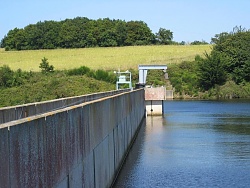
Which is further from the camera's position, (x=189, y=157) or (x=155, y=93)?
(x=155, y=93)

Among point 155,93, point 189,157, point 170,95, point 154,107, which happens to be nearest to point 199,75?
point 170,95

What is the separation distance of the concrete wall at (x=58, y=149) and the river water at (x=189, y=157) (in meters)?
3.60

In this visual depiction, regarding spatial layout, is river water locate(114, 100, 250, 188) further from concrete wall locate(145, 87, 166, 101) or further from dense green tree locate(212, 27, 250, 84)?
dense green tree locate(212, 27, 250, 84)

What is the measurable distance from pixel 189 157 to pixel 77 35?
389 feet

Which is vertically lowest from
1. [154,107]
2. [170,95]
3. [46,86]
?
[170,95]

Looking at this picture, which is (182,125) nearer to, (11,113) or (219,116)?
(219,116)

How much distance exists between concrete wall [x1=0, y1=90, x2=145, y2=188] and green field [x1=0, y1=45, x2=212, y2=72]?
278ft

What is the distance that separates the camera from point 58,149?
8586 mm

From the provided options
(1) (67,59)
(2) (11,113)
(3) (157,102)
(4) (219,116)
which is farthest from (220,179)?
(1) (67,59)

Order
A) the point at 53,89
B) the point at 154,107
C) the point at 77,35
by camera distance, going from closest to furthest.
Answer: the point at 154,107, the point at 53,89, the point at 77,35

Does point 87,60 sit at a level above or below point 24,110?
above

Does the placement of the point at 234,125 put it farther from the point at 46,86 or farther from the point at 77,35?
the point at 77,35

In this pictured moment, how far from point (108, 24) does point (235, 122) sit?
4195 inches

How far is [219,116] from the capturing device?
51.0m
